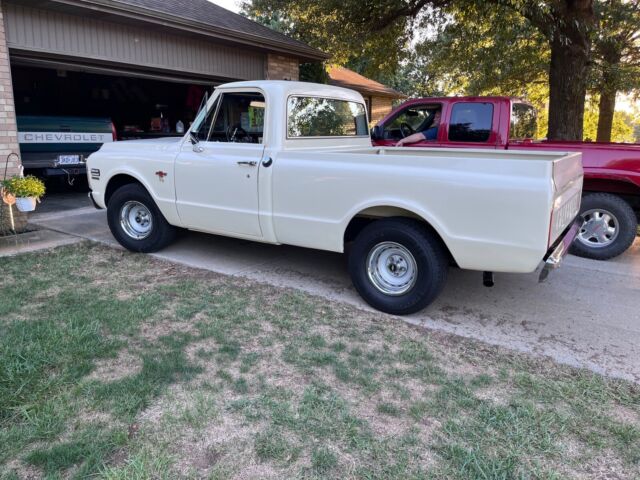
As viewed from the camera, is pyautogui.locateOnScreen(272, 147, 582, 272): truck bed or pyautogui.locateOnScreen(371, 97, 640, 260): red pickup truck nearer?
pyautogui.locateOnScreen(272, 147, 582, 272): truck bed

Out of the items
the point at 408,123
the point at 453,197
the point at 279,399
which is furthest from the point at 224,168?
the point at 408,123

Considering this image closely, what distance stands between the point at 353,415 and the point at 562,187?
244cm

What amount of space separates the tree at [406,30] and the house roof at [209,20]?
85 centimetres

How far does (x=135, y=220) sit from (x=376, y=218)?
3213 millimetres

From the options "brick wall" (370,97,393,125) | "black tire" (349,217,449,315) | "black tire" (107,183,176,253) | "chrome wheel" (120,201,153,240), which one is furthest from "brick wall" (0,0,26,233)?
"brick wall" (370,97,393,125)

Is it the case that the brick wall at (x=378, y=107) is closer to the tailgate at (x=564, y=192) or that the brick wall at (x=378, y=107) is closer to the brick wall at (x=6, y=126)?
the brick wall at (x=6, y=126)

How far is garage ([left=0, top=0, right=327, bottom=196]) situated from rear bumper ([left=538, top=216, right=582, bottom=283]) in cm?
665

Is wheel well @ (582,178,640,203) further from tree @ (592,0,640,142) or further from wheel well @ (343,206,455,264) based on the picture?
tree @ (592,0,640,142)

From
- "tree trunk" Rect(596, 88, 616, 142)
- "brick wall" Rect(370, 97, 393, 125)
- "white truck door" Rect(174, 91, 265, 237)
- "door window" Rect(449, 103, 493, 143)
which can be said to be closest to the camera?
"white truck door" Rect(174, 91, 265, 237)

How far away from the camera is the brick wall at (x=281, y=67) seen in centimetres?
1096

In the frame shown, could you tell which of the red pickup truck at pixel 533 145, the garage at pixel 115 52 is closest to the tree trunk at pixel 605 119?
the red pickup truck at pixel 533 145

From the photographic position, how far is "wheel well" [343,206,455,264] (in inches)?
164

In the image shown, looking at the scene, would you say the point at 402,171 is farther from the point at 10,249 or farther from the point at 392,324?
the point at 10,249

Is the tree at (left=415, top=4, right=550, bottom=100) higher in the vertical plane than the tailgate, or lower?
higher
